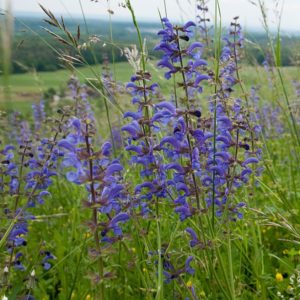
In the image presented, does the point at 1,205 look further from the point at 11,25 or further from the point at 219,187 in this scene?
the point at 11,25

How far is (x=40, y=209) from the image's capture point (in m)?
4.09

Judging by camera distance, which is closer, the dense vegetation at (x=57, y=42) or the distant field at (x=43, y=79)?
the distant field at (x=43, y=79)

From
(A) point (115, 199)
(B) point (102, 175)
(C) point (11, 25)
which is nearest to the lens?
(C) point (11, 25)

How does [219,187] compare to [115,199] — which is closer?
[115,199]

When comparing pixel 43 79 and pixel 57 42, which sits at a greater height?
pixel 57 42

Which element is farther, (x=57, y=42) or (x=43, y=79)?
(x=43, y=79)

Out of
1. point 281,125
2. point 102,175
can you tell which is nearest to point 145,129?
point 102,175

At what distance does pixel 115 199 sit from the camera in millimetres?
1923

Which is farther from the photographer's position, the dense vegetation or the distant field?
the dense vegetation

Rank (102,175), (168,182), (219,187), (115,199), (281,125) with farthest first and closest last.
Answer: (281,125) < (219,187) < (168,182) < (115,199) < (102,175)

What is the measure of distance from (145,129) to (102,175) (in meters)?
0.44


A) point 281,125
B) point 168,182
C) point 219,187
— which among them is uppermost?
point 168,182

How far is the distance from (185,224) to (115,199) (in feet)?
2.65

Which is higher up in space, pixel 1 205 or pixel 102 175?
pixel 102 175
